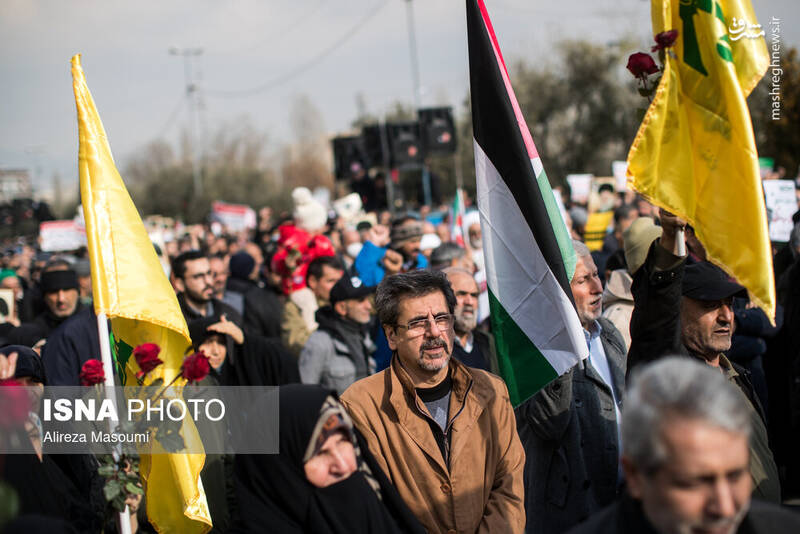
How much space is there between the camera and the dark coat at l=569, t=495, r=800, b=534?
7.00 feet

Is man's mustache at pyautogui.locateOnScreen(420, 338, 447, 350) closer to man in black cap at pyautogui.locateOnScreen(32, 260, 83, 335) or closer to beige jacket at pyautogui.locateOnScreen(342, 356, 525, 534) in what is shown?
beige jacket at pyautogui.locateOnScreen(342, 356, 525, 534)

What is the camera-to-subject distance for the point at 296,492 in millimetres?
2998

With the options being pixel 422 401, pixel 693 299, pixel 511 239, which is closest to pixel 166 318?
pixel 422 401

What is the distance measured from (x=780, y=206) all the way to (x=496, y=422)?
6541mm

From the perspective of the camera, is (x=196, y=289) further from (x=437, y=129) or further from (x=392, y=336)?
(x=437, y=129)

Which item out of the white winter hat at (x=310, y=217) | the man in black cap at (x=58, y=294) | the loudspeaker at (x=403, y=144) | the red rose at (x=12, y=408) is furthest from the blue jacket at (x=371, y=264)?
the loudspeaker at (x=403, y=144)

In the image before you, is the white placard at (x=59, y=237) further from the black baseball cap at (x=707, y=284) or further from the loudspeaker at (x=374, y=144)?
the black baseball cap at (x=707, y=284)

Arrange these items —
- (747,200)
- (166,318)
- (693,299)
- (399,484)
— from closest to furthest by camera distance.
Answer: (747,200), (399,484), (693,299), (166,318)

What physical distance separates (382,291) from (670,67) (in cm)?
162

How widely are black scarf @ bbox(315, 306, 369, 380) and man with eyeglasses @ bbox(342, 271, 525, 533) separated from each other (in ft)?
7.50

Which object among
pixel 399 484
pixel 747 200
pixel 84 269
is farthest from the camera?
pixel 84 269

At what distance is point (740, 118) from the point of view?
→ 310cm

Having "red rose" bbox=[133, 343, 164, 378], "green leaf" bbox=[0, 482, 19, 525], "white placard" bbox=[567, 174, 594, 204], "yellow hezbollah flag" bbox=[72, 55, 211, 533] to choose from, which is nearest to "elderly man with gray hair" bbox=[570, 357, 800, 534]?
"green leaf" bbox=[0, 482, 19, 525]

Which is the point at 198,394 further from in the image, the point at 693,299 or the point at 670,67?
the point at 670,67
